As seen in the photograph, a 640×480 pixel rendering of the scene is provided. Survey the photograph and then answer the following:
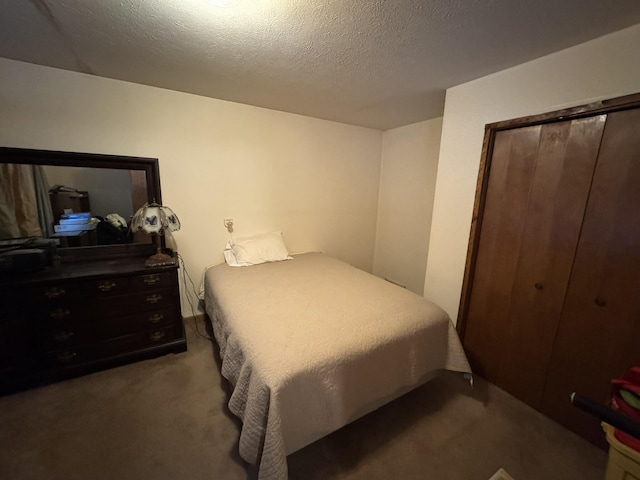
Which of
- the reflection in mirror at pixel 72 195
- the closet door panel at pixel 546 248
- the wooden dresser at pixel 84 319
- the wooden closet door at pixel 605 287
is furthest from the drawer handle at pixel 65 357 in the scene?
the wooden closet door at pixel 605 287

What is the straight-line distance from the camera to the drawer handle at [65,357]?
1.80 meters

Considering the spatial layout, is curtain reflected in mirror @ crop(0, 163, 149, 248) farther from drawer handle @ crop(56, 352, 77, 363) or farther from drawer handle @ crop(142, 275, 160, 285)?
drawer handle @ crop(56, 352, 77, 363)

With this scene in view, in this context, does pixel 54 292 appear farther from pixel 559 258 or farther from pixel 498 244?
pixel 559 258

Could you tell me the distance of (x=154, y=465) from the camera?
1317 millimetres

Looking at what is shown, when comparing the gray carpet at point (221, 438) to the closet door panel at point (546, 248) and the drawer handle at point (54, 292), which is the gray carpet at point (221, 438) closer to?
the closet door panel at point (546, 248)

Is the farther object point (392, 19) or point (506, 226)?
point (506, 226)

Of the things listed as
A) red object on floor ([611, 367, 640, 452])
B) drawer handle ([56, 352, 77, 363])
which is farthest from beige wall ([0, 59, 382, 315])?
red object on floor ([611, 367, 640, 452])

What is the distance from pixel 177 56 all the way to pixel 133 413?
2.33 m

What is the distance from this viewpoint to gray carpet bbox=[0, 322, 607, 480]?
131 cm

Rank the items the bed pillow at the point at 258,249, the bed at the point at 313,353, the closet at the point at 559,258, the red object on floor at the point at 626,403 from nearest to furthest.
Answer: the red object on floor at the point at 626,403, the bed at the point at 313,353, the closet at the point at 559,258, the bed pillow at the point at 258,249

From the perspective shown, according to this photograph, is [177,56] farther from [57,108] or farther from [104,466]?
[104,466]

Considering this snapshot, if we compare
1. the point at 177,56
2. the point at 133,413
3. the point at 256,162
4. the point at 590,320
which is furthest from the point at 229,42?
the point at 590,320

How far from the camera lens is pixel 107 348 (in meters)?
1.94

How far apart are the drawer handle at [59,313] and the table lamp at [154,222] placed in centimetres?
55
